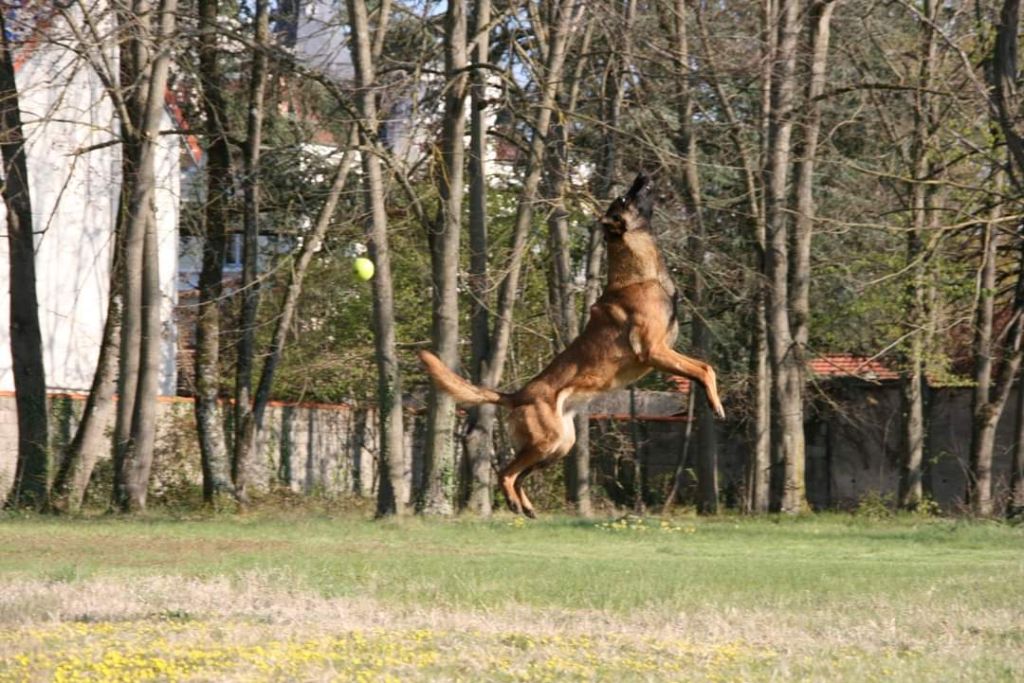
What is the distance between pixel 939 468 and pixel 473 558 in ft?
68.8

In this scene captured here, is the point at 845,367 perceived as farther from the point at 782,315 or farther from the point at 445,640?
the point at 445,640

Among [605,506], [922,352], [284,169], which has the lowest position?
[605,506]

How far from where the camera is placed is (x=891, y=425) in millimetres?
34031

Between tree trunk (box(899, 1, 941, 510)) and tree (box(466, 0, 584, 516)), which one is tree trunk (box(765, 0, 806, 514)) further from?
tree (box(466, 0, 584, 516))

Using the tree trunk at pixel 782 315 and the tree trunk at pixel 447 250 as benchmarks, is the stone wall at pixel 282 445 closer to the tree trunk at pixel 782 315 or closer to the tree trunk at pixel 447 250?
the tree trunk at pixel 447 250

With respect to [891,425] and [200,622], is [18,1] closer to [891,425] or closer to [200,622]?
[200,622]

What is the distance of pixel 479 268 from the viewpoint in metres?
21.8

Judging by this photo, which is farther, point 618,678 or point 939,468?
point 939,468

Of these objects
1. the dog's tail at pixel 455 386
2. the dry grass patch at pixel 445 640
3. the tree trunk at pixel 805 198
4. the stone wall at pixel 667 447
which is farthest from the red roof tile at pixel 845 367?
the dog's tail at pixel 455 386

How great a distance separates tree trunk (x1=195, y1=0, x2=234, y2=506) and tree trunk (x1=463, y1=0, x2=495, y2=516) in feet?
12.6

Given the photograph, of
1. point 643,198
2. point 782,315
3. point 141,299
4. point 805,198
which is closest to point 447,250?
point 141,299

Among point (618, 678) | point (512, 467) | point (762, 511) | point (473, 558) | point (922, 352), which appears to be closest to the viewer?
point (618, 678)

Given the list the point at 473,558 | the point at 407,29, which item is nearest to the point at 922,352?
the point at 407,29

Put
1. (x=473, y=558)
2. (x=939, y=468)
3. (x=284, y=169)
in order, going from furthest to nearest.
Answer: (x=939, y=468), (x=284, y=169), (x=473, y=558)
